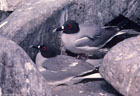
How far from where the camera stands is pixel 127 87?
11.0ft

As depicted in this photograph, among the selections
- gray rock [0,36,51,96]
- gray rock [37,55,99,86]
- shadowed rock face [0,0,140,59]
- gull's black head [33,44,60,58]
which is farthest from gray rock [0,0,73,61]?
gray rock [0,36,51,96]

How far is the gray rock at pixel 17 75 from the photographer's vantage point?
2467mm

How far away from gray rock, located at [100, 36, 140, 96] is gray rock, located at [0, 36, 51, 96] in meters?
1.04

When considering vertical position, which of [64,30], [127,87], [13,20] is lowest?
[127,87]

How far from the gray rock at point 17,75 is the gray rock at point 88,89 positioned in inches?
53.6

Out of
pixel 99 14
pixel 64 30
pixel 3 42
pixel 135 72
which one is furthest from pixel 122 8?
pixel 3 42

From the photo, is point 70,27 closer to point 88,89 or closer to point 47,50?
point 47,50

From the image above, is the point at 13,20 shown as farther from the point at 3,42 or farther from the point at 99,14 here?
the point at 3,42

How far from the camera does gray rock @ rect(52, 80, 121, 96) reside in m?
3.95

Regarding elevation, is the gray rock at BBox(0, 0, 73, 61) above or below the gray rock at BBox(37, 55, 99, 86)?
above

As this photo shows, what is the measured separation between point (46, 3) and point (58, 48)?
0.83 meters

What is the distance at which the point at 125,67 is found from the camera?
336 cm

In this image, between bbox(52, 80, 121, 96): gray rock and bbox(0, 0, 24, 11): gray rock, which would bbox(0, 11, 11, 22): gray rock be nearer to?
bbox(0, 0, 24, 11): gray rock

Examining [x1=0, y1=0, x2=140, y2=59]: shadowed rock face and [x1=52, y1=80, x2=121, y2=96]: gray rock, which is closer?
[x1=52, y1=80, x2=121, y2=96]: gray rock
